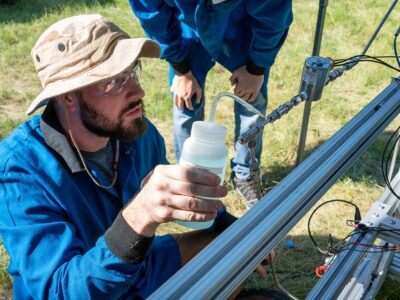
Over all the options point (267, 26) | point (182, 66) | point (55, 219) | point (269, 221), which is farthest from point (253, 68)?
point (269, 221)

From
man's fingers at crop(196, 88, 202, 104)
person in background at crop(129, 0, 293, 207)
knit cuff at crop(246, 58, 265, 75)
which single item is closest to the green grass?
person in background at crop(129, 0, 293, 207)

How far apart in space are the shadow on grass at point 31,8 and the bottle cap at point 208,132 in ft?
15.4

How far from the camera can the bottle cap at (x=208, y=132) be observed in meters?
0.96

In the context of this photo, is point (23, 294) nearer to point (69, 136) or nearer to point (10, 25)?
point (69, 136)

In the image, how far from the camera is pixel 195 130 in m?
0.97

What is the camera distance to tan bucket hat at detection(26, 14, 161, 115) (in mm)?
1383

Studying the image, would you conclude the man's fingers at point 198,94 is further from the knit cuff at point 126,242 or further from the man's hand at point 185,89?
the knit cuff at point 126,242

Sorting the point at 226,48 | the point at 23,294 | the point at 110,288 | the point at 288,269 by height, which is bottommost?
the point at 23,294

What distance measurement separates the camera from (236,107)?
9.02 ft

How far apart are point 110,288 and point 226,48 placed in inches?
63.2

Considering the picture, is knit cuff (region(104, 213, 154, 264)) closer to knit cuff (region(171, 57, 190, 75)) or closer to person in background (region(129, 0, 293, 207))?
person in background (region(129, 0, 293, 207))

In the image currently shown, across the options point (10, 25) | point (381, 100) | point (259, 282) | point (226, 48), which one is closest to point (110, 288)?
point (381, 100)

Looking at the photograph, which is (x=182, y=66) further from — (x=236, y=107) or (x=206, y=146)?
(x=206, y=146)

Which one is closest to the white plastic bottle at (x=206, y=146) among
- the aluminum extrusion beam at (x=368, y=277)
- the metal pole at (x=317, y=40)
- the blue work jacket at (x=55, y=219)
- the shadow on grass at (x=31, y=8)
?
the blue work jacket at (x=55, y=219)
